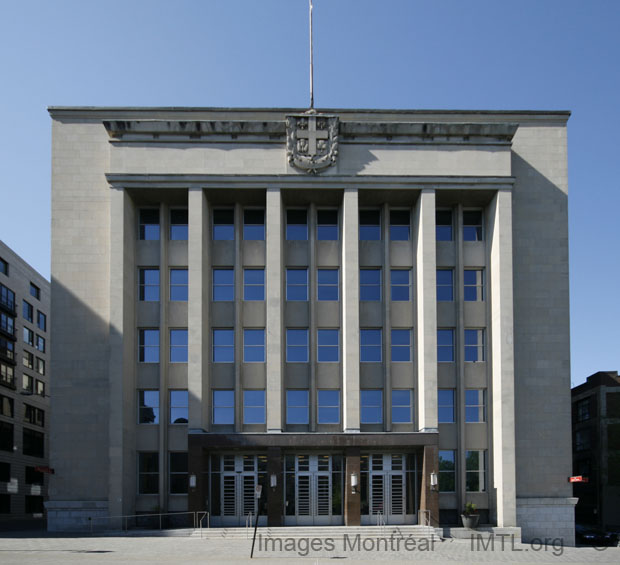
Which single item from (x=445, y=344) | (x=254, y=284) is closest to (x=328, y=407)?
(x=445, y=344)

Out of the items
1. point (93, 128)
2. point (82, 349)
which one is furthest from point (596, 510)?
point (93, 128)

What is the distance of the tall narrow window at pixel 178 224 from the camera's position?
40.2 m

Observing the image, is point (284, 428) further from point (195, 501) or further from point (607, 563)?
point (607, 563)

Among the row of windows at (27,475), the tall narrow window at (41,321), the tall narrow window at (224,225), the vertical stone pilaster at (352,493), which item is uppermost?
the tall narrow window at (224,225)

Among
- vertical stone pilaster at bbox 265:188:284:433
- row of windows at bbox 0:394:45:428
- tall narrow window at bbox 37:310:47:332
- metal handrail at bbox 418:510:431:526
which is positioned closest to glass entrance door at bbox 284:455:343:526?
vertical stone pilaster at bbox 265:188:284:433

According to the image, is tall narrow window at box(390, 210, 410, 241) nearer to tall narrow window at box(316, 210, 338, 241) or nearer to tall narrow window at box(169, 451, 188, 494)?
tall narrow window at box(316, 210, 338, 241)

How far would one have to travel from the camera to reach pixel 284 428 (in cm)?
3847

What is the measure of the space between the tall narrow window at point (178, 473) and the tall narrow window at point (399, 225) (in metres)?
15.8

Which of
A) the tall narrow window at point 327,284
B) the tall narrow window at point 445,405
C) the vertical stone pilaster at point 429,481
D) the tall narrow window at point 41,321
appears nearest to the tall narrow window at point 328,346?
the tall narrow window at point 327,284

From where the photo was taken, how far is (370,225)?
40969 millimetres

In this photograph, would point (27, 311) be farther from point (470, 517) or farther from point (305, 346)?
point (470, 517)

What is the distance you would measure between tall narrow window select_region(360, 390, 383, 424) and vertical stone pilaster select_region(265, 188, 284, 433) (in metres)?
4.23

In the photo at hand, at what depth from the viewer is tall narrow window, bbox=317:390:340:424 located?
38.9m

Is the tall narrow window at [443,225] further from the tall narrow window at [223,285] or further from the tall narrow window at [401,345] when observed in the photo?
the tall narrow window at [223,285]
